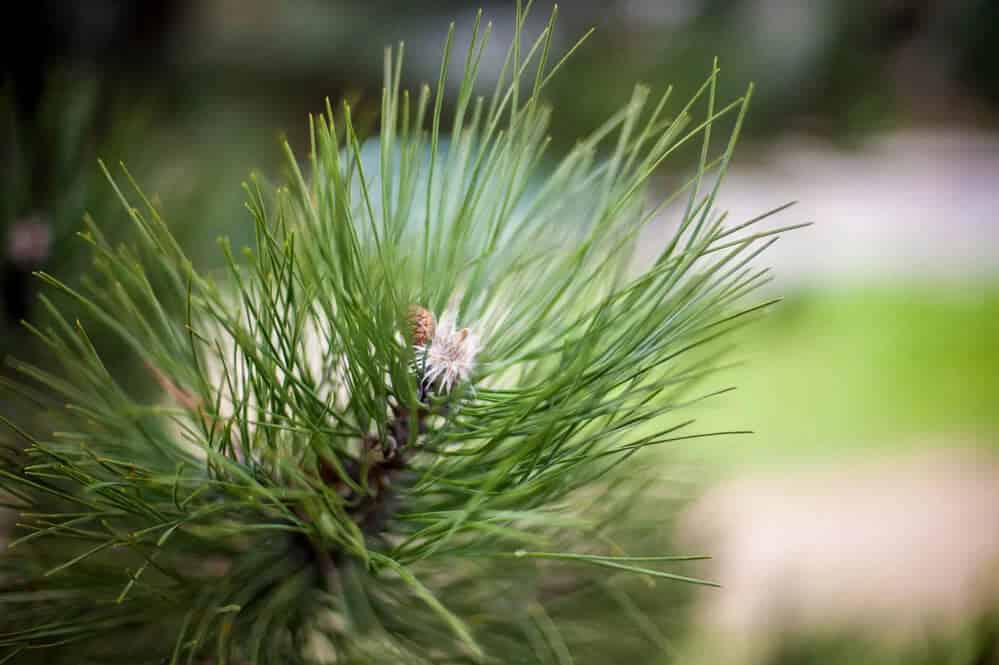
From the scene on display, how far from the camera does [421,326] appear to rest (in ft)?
0.55

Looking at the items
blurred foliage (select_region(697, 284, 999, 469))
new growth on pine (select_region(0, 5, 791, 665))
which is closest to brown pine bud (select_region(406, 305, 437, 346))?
new growth on pine (select_region(0, 5, 791, 665))

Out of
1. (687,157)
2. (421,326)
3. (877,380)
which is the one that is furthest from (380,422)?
(877,380)

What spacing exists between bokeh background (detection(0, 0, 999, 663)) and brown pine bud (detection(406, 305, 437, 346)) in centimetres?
8

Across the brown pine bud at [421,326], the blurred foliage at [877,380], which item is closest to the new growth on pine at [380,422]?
the brown pine bud at [421,326]

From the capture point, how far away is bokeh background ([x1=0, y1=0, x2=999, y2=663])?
244 millimetres

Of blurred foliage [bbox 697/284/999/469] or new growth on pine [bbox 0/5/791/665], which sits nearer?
new growth on pine [bbox 0/5/791/665]

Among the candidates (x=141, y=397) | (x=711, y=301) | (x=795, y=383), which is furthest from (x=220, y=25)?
(x=795, y=383)

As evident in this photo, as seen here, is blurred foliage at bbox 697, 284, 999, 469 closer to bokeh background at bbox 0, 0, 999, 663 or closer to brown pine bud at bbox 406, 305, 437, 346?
bokeh background at bbox 0, 0, 999, 663

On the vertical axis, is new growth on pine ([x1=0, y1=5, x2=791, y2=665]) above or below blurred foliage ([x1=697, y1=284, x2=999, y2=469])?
below

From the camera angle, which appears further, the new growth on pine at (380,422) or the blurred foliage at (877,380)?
the blurred foliage at (877,380)

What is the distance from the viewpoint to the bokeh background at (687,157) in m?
0.24

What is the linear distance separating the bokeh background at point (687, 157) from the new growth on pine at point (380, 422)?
6 centimetres

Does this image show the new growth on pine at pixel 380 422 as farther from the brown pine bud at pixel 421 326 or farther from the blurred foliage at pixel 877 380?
the blurred foliage at pixel 877 380

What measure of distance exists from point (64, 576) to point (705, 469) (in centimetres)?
20
